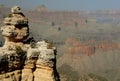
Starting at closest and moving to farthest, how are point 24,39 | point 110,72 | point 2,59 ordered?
point 2,59 → point 24,39 → point 110,72

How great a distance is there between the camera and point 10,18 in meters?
30.4

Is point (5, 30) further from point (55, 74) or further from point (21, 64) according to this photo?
point (55, 74)

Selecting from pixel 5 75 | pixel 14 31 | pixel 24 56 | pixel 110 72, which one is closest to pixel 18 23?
pixel 14 31

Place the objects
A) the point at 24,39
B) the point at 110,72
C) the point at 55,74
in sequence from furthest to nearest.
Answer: the point at 110,72
the point at 24,39
the point at 55,74

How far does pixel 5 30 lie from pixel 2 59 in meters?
3.82

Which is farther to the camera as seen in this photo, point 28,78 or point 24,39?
point 24,39

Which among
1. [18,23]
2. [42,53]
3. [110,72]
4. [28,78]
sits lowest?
[110,72]

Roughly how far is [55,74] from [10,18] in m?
6.05

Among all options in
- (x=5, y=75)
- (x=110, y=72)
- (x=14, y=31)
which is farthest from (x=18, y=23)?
(x=110, y=72)

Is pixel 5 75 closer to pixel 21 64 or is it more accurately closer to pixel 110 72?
pixel 21 64

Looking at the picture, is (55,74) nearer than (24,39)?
Yes

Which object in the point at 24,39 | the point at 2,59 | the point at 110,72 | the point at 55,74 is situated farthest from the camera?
the point at 110,72

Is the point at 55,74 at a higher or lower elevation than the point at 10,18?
lower

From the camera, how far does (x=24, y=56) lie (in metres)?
28.8
